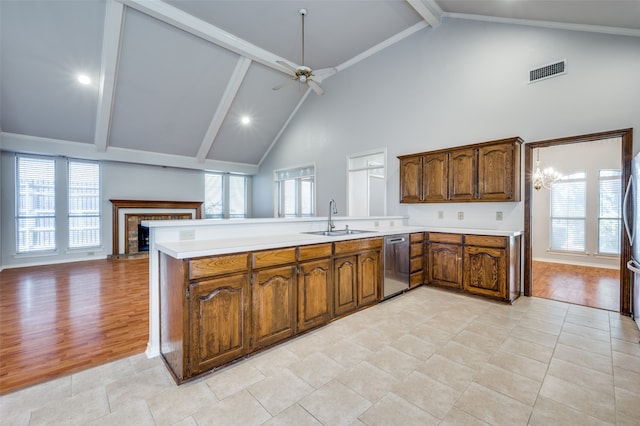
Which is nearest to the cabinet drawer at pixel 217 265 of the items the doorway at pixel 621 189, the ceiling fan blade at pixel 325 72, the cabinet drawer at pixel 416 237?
the cabinet drawer at pixel 416 237

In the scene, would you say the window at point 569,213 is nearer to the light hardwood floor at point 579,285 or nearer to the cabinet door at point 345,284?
the light hardwood floor at point 579,285

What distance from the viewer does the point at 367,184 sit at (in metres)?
6.06

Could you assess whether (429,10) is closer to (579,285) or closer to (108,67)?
(579,285)

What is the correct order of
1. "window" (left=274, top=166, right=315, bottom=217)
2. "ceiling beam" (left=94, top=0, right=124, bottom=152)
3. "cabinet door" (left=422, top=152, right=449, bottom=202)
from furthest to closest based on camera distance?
"window" (left=274, top=166, right=315, bottom=217) < "cabinet door" (left=422, top=152, right=449, bottom=202) < "ceiling beam" (left=94, top=0, right=124, bottom=152)

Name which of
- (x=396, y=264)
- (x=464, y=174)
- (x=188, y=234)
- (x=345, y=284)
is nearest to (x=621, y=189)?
(x=464, y=174)

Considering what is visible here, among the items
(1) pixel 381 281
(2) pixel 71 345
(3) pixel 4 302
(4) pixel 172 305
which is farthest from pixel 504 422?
(3) pixel 4 302

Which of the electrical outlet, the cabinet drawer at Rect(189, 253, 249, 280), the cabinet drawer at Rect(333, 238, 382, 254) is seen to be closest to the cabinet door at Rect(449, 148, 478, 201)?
the cabinet drawer at Rect(333, 238, 382, 254)

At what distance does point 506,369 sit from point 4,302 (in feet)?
18.8

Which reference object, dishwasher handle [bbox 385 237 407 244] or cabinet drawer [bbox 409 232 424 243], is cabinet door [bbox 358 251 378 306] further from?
cabinet drawer [bbox 409 232 424 243]

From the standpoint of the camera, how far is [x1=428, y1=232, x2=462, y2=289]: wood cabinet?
151 inches

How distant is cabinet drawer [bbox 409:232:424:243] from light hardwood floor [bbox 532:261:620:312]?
170cm

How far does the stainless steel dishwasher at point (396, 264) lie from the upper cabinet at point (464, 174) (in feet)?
3.44

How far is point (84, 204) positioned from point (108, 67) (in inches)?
139

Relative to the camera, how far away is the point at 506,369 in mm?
2062
